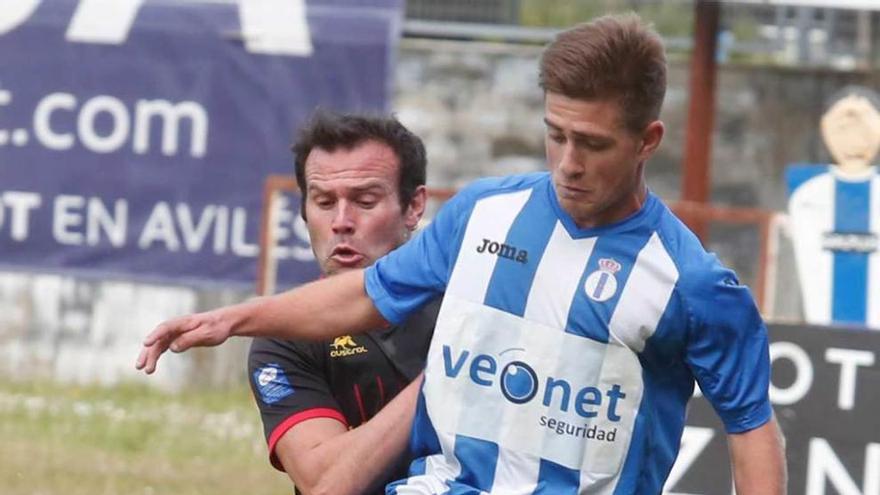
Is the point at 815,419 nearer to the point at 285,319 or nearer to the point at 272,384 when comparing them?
the point at 272,384

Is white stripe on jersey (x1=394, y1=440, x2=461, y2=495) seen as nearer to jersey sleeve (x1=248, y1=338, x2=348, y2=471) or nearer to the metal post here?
jersey sleeve (x1=248, y1=338, x2=348, y2=471)

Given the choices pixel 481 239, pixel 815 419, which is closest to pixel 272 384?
pixel 481 239

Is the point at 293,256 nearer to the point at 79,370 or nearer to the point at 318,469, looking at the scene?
the point at 79,370

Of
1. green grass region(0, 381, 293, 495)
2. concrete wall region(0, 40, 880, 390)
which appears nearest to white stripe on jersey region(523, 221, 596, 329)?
green grass region(0, 381, 293, 495)

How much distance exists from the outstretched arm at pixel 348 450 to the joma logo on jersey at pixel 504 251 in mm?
398

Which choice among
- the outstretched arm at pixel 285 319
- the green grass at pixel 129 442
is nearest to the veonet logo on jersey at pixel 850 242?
the green grass at pixel 129 442

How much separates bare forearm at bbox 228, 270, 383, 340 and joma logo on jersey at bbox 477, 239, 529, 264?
285 millimetres

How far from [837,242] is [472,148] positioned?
→ 3249mm

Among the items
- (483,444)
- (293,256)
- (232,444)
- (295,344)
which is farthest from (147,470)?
(483,444)

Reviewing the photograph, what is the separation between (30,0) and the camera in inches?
510

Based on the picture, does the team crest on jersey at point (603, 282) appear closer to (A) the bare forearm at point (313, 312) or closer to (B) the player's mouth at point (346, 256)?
(A) the bare forearm at point (313, 312)

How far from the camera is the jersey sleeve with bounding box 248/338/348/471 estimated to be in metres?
5.20

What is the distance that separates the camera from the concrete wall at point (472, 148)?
42.3 ft

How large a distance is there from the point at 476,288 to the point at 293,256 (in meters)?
7.76
